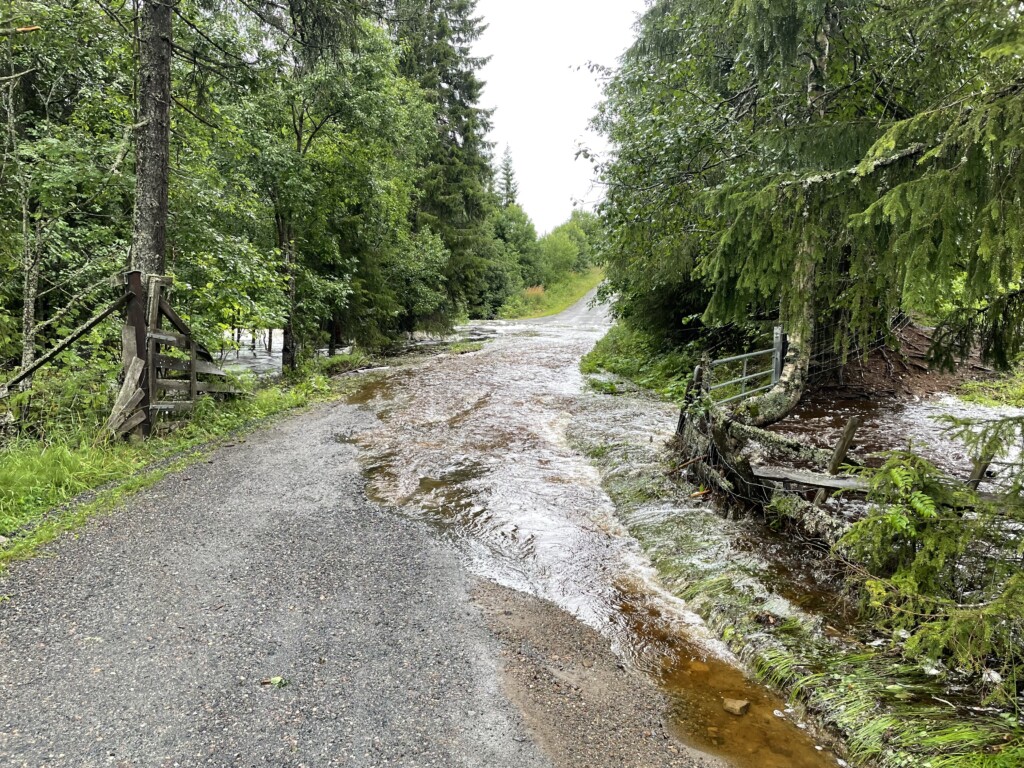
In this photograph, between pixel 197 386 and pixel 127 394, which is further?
pixel 197 386

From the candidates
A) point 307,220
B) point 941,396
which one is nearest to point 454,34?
point 307,220

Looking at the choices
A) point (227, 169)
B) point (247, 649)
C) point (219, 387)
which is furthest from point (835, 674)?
point (227, 169)

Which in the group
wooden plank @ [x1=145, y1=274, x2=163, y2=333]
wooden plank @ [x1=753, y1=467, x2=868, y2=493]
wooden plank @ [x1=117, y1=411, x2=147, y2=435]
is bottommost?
wooden plank @ [x1=117, y1=411, x2=147, y2=435]

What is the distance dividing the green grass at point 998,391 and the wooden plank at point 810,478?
735cm

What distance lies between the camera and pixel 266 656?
359 cm

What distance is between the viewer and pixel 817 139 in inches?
213

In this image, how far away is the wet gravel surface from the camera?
2.92 meters

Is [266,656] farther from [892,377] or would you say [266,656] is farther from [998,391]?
[998,391]

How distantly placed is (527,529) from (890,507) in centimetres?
334

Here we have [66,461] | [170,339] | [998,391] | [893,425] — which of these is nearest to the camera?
[66,461]

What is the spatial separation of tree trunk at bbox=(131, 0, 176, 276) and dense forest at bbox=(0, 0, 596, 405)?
9 centimetres

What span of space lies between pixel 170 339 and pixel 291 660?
609 cm

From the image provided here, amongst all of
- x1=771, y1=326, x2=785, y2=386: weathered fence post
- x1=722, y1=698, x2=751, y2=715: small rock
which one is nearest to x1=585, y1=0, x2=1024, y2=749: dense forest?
x1=722, y1=698, x2=751, y2=715: small rock

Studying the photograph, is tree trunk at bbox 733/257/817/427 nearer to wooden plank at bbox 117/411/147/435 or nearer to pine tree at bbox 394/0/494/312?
wooden plank at bbox 117/411/147/435
